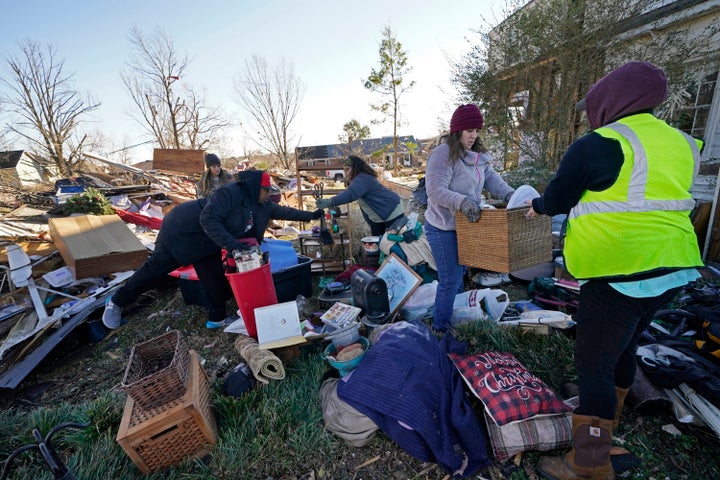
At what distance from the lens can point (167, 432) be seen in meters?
1.82

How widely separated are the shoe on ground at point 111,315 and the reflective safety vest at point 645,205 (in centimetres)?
438

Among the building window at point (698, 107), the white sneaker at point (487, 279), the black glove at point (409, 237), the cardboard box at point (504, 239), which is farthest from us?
the building window at point (698, 107)

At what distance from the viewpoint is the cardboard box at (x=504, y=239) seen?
2.03m

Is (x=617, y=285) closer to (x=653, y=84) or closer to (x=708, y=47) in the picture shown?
(x=653, y=84)

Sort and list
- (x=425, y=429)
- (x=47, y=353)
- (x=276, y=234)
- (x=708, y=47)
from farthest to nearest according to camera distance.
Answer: (x=276, y=234), (x=708, y=47), (x=47, y=353), (x=425, y=429)

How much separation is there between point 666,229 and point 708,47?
619 cm

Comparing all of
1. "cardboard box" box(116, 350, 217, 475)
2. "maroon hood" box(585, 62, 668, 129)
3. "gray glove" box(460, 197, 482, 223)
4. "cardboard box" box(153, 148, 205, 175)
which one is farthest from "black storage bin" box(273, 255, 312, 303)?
"cardboard box" box(153, 148, 205, 175)

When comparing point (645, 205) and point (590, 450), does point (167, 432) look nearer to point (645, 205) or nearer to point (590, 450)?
point (590, 450)

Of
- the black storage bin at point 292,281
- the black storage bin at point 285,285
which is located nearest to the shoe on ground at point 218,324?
the black storage bin at point 285,285

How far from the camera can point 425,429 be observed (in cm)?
177

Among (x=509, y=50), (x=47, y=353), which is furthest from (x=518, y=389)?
A: (x=509, y=50)

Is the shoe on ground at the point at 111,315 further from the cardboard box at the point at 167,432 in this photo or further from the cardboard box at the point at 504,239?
the cardboard box at the point at 504,239

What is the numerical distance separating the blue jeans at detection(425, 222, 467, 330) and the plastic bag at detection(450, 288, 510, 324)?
12 centimetres

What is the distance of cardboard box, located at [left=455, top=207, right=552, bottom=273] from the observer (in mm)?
2027
